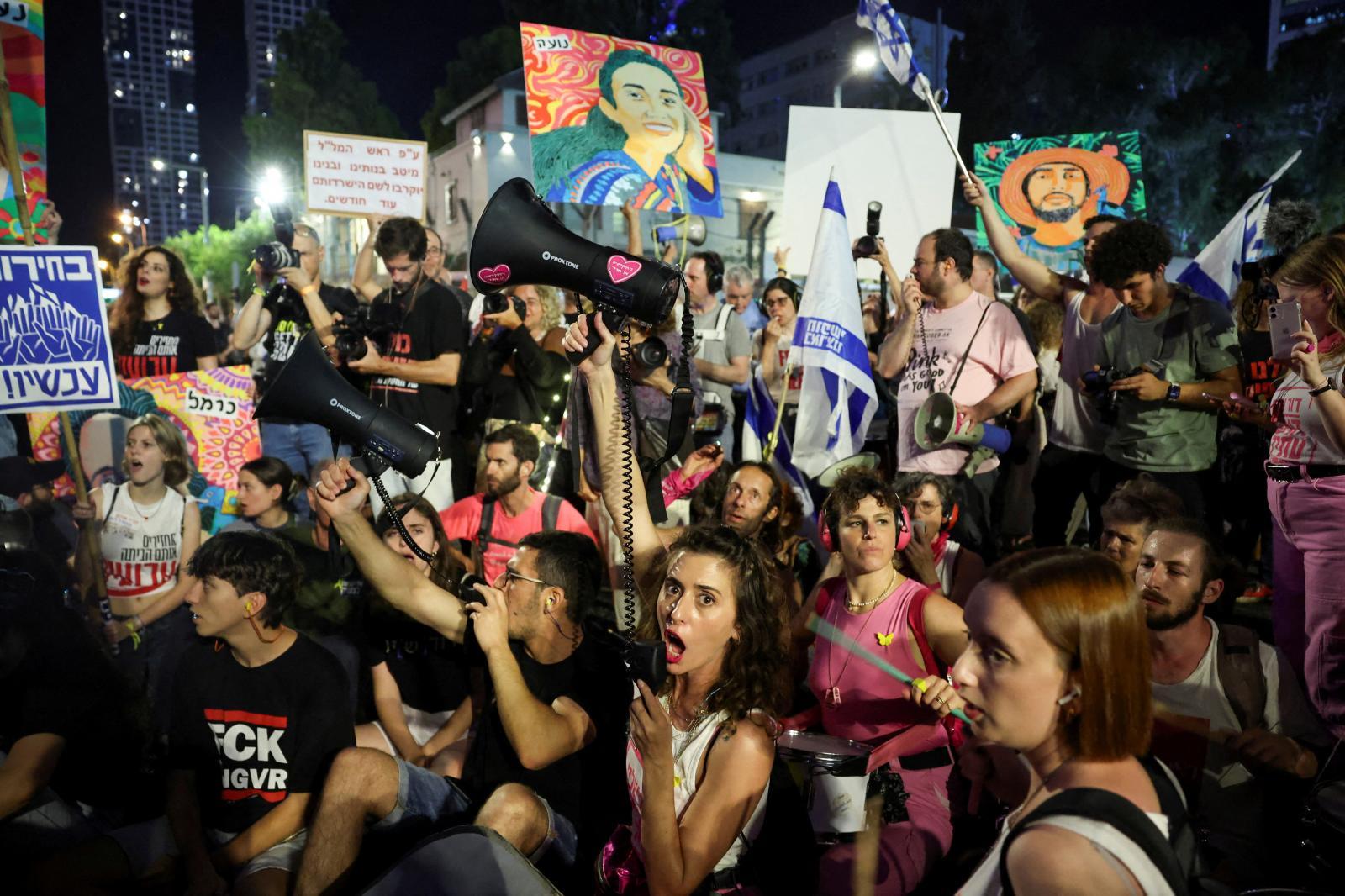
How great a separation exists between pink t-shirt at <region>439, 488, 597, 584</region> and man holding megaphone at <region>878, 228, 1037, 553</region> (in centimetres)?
170

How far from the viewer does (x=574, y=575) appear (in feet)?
10.9

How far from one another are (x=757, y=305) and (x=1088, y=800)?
8.08 metres

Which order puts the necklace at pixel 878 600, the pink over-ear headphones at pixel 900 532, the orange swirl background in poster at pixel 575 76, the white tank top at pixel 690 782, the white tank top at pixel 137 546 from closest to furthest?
1. the white tank top at pixel 690 782
2. the necklace at pixel 878 600
3. the pink over-ear headphones at pixel 900 532
4. the white tank top at pixel 137 546
5. the orange swirl background in poster at pixel 575 76

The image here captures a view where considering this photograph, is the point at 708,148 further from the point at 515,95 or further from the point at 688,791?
the point at 515,95

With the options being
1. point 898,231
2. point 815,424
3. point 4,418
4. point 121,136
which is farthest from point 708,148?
point 121,136

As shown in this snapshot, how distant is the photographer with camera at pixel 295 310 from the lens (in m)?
5.47

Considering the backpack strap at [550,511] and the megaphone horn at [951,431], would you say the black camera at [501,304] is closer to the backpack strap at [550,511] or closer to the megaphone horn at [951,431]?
the backpack strap at [550,511]

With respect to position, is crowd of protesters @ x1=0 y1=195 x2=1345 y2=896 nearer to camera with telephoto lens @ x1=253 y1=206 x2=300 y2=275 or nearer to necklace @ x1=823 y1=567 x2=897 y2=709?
necklace @ x1=823 y1=567 x2=897 y2=709

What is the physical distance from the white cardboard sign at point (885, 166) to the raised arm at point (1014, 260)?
6.38 feet

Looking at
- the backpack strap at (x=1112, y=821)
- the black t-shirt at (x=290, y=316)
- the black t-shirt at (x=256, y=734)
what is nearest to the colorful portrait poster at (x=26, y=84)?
the black t-shirt at (x=290, y=316)

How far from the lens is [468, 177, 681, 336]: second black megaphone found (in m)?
2.57

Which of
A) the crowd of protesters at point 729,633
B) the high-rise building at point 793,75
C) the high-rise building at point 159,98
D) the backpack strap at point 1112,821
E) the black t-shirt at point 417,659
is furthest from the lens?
the high-rise building at point 159,98

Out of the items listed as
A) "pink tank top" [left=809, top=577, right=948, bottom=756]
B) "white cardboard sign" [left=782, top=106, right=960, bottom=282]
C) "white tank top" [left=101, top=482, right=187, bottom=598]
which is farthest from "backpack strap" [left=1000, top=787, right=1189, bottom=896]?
"white cardboard sign" [left=782, top=106, right=960, bottom=282]

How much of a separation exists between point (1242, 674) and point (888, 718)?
3.47 ft
